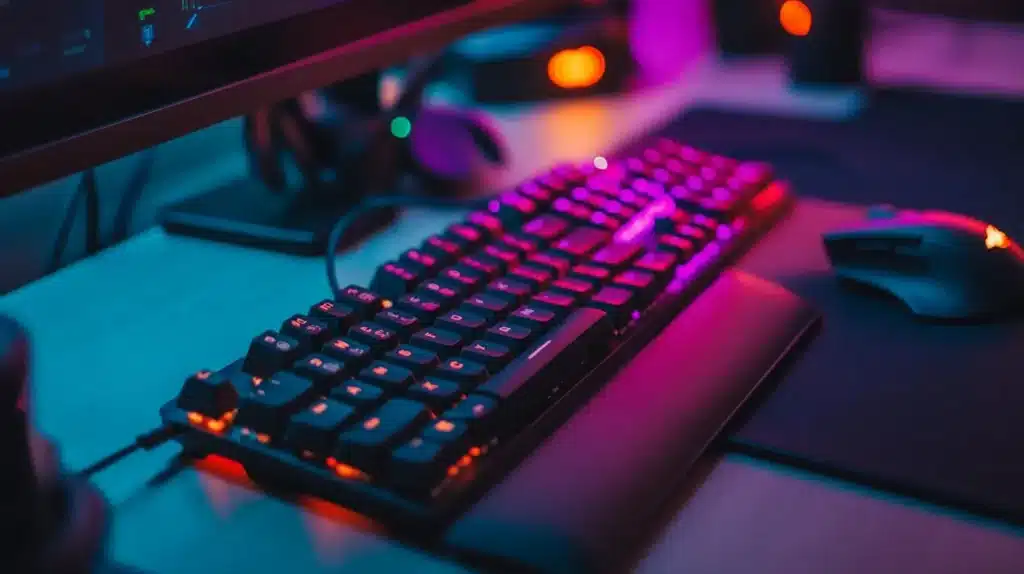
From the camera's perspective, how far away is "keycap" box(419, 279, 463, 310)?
0.53 metres

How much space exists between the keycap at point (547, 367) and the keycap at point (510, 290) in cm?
3

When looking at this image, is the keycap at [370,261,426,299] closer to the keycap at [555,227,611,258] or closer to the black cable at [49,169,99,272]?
the keycap at [555,227,611,258]

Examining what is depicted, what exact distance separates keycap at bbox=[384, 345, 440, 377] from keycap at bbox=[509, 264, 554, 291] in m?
0.09

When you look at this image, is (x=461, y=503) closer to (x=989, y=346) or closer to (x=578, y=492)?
(x=578, y=492)

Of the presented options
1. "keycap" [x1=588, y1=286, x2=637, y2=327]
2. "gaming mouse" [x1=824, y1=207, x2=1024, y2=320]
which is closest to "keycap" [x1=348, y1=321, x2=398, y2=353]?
"keycap" [x1=588, y1=286, x2=637, y2=327]

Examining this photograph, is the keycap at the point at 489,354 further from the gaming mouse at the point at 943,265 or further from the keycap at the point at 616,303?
the gaming mouse at the point at 943,265

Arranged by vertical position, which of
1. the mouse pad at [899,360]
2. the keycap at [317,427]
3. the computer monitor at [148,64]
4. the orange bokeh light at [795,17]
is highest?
the computer monitor at [148,64]

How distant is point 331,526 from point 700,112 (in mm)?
643

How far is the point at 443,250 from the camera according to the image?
1.93 feet

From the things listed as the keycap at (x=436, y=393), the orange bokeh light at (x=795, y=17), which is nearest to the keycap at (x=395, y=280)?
the keycap at (x=436, y=393)

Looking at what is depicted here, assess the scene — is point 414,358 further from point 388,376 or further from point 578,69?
point 578,69

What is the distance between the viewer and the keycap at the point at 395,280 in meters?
0.55

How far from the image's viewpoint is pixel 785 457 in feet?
1.53

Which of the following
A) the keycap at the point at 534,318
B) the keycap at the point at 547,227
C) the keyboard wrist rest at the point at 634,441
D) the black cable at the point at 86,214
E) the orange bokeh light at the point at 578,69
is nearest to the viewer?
the keyboard wrist rest at the point at 634,441
